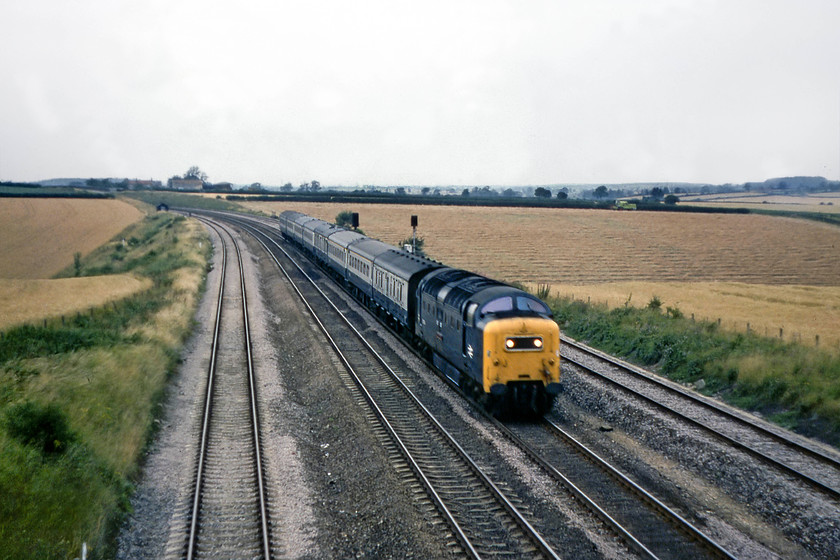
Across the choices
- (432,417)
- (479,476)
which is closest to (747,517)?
(479,476)

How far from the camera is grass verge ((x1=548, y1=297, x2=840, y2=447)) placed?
1647 centimetres

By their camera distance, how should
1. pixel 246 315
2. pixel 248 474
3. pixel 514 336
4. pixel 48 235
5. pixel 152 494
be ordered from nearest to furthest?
pixel 152 494
pixel 248 474
pixel 514 336
pixel 246 315
pixel 48 235

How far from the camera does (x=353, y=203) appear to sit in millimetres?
126625

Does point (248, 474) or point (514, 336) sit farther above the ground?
point (514, 336)

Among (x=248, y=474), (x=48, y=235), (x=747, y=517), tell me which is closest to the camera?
(x=747, y=517)

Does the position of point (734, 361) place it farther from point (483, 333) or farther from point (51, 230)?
point (51, 230)

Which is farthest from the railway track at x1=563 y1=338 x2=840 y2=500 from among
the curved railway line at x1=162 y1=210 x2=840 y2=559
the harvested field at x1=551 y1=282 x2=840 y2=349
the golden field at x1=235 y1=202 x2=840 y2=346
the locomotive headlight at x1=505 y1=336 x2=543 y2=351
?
the golden field at x1=235 y1=202 x2=840 y2=346

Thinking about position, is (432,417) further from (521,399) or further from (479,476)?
(479,476)

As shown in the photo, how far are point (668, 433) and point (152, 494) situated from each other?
12.0 meters

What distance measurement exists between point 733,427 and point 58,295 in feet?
118

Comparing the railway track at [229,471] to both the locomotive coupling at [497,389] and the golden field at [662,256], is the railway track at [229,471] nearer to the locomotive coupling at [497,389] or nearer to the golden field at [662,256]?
the locomotive coupling at [497,389]

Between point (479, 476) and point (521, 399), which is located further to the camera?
point (521, 399)

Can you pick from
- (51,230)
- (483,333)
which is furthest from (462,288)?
(51,230)

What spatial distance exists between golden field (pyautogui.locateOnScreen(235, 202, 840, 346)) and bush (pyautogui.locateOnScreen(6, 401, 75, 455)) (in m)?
24.9
